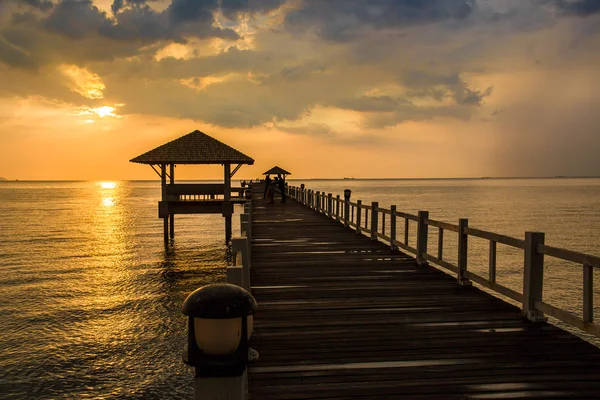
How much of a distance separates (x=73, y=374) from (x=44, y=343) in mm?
2728

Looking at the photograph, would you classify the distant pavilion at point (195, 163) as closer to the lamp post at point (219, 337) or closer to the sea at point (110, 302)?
the sea at point (110, 302)

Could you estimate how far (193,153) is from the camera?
92.8 ft

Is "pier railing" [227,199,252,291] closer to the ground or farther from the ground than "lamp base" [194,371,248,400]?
farther from the ground

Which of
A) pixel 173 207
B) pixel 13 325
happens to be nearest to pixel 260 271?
pixel 13 325

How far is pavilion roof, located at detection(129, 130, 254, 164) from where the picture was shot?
90.9ft

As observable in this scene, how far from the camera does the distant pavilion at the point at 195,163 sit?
27.2 metres

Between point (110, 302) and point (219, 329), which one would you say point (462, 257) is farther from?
point (110, 302)

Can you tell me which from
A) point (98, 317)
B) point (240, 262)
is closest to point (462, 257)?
point (240, 262)

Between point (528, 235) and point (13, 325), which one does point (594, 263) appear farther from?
point (13, 325)

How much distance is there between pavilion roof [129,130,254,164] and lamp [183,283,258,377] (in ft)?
83.2

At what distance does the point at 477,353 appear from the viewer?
18.1 feet

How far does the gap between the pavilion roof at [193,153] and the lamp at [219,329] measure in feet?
83.2

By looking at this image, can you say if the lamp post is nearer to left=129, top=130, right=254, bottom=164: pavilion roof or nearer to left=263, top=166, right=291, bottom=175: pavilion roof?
left=129, top=130, right=254, bottom=164: pavilion roof

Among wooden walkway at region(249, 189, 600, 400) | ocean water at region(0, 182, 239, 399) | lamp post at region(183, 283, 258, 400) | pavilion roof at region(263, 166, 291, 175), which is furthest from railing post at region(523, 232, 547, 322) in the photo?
pavilion roof at region(263, 166, 291, 175)
